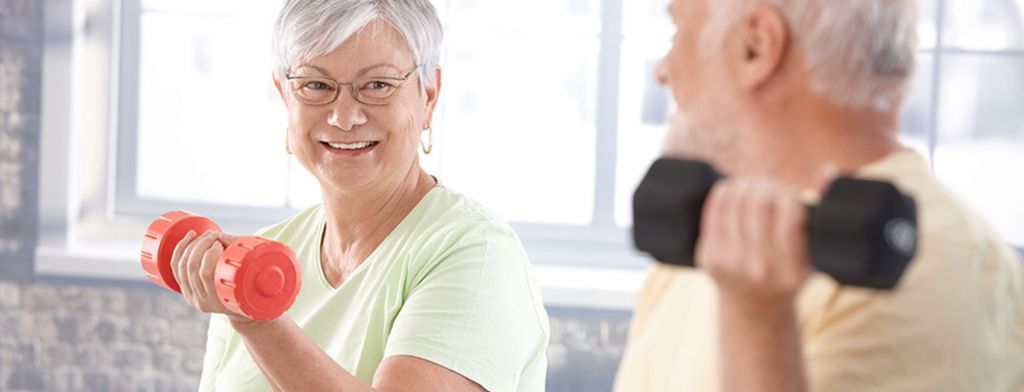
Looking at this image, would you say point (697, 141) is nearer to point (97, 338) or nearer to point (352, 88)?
point (352, 88)

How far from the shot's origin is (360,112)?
1.84 m

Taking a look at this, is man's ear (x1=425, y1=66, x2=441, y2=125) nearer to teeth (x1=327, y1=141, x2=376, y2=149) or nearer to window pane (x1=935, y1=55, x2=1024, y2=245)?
teeth (x1=327, y1=141, x2=376, y2=149)

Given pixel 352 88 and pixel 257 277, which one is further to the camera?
pixel 352 88

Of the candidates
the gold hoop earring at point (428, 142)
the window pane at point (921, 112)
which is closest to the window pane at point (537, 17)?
the window pane at point (921, 112)

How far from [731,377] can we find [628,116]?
3.30 m

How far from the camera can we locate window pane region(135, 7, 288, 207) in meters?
4.27

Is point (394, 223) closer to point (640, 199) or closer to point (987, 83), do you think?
point (640, 199)

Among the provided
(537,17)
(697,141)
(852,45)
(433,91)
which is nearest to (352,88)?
(433,91)

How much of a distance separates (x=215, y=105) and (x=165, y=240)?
2.70 metres

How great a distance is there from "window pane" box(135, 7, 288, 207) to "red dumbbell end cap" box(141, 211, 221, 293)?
2.59 m

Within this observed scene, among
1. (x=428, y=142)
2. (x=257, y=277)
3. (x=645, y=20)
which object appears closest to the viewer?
(x=257, y=277)

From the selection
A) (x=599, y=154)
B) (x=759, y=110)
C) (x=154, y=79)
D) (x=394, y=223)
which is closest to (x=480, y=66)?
(x=599, y=154)

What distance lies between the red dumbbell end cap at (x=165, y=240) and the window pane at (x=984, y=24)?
9.46 feet

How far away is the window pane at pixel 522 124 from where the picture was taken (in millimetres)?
4145
